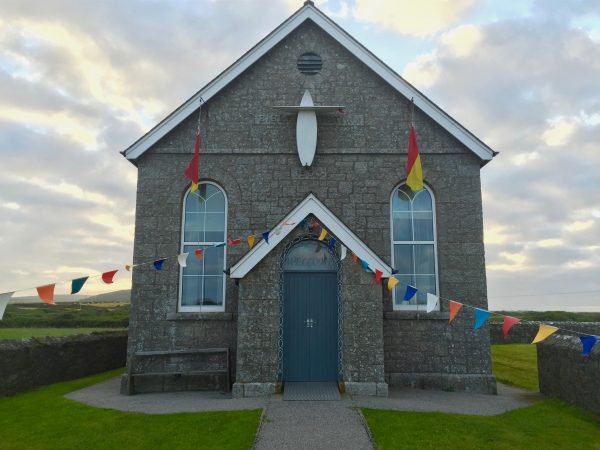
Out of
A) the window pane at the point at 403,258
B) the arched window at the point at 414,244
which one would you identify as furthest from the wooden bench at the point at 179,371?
the window pane at the point at 403,258

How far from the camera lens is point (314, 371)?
10.1 m

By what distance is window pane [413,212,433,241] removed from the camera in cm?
1145

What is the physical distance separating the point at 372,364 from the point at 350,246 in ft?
8.09

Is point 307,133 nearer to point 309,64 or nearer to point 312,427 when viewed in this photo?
point 309,64

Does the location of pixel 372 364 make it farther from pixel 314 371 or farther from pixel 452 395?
pixel 452 395

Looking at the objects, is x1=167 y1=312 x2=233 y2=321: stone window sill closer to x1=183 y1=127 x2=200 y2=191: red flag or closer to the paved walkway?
the paved walkway

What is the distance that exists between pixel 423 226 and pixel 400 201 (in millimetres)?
848

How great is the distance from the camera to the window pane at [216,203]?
1157cm

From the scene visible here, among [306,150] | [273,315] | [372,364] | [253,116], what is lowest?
[372,364]

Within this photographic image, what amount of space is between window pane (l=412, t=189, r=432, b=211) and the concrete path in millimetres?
5247

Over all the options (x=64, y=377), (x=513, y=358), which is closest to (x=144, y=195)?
(x=64, y=377)

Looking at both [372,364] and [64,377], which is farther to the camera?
[64,377]

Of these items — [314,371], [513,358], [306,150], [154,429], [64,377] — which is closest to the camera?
[154,429]

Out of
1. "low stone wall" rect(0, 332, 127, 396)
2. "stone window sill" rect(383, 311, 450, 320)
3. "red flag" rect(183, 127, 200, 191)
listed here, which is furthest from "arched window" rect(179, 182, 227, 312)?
"stone window sill" rect(383, 311, 450, 320)
